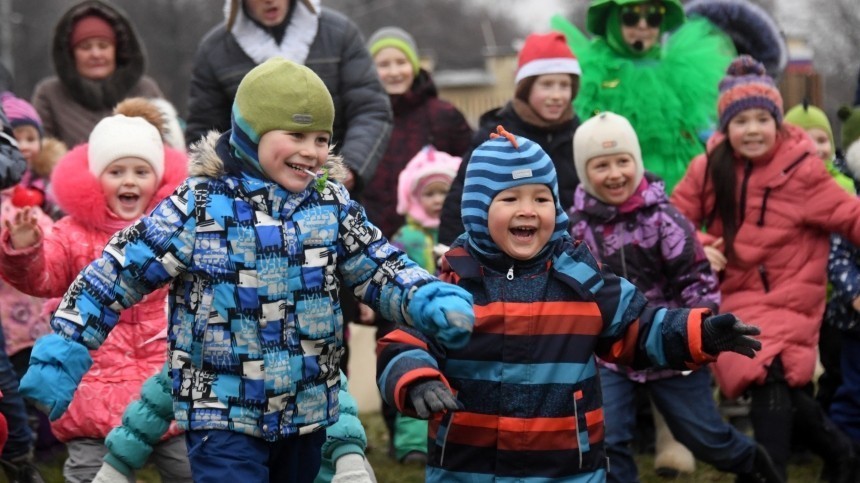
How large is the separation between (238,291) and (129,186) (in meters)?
1.74

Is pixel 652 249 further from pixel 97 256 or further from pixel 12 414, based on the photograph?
pixel 12 414

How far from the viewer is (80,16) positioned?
8641 mm

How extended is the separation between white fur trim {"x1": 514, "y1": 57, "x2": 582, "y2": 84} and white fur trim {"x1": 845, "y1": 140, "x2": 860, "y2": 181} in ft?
4.86

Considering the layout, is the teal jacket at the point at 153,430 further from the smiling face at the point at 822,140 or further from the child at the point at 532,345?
the smiling face at the point at 822,140

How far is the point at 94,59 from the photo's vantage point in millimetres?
8562

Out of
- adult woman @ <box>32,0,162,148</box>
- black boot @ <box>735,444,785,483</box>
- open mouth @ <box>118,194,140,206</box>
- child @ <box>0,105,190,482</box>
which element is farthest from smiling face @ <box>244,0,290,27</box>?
black boot @ <box>735,444,785,483</box>

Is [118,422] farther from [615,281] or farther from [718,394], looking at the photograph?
[718,394]

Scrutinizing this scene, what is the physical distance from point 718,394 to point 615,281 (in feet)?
14.6

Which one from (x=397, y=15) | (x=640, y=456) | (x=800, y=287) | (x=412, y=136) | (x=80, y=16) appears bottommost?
(x=640, y=456)

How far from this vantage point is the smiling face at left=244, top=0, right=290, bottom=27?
711 cm

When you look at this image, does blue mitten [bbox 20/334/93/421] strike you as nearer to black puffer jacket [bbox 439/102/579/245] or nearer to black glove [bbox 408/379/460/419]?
black glove [bbox 408/379/460/419]

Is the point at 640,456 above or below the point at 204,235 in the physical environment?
below

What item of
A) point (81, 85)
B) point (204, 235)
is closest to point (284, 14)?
point (81, 85)

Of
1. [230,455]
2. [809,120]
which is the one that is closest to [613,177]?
[230,455]
